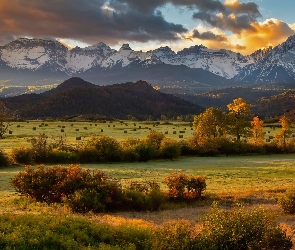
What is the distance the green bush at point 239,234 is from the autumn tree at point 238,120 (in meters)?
61.6

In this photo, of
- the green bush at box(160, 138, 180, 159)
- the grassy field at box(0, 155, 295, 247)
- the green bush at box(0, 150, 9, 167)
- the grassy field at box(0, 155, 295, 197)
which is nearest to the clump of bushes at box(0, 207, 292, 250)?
the grassy field at box(0, 155, 295, 247)

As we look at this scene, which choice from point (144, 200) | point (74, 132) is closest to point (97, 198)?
point (144, 200)

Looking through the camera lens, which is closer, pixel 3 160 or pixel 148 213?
pixel 148 213

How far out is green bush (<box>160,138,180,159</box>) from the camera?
63.7 meters

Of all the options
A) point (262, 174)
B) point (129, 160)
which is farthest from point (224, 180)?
point (129, 160)

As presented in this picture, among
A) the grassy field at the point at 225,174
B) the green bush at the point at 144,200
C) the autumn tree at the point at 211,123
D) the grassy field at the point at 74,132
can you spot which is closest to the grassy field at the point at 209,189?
the grassy field at the point at 225,174

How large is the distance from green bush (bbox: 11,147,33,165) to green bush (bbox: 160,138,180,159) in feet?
67.6

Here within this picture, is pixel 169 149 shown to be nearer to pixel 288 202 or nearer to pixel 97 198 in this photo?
pixel 97 198

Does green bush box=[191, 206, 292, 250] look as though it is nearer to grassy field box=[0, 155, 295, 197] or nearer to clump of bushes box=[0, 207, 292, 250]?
clump of bushes box=[0, 207, 292, 250]

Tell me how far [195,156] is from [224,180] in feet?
92.5

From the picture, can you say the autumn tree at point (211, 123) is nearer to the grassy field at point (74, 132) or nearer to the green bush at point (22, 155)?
the grassy field at point (74, 132)

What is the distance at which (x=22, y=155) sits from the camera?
5522cm

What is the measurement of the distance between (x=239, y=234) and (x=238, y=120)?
210ft

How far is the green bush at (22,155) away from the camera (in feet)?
180
